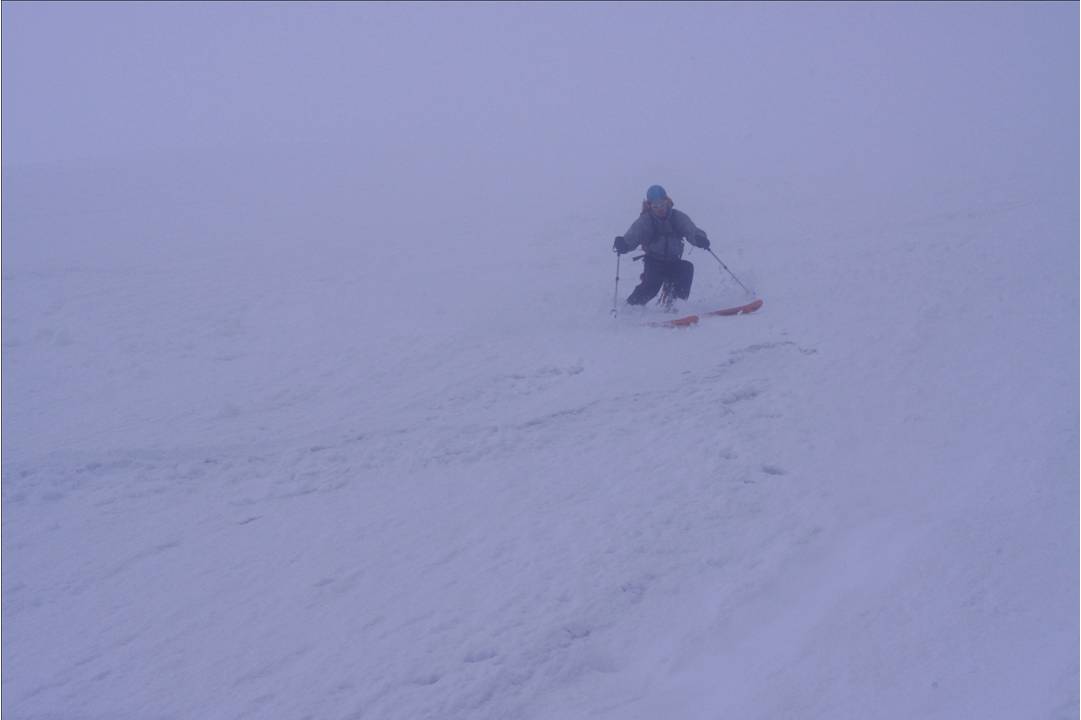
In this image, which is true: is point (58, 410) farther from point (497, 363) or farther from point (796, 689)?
point (796, 689)

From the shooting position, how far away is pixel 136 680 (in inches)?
154

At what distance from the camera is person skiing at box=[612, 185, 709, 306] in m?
9.67

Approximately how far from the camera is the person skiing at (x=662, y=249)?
9.67 meters

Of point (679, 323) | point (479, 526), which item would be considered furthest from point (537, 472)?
point (679, 323)

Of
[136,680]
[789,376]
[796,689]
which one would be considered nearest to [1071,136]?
[789,376]

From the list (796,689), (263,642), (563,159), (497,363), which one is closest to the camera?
(796,689)

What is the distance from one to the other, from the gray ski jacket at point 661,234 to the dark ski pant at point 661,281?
84 mm

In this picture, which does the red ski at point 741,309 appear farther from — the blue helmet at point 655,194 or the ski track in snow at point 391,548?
the ski track in snow at point 391,548

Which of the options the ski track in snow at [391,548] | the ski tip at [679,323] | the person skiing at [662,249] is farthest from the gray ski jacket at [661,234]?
the ski track in snow at [391,548]

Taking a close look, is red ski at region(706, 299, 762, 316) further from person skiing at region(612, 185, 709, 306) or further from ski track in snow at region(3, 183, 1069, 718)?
ski track in snow at region(3, 183, 1069, 718)

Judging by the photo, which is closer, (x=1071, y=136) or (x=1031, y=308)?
(x=1031, y=308)

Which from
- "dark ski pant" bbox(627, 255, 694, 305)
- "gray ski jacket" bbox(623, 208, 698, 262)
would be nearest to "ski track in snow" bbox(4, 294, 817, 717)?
"dark ski pant" bbox(627, 255, 694, 305)

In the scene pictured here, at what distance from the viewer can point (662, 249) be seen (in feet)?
31.8

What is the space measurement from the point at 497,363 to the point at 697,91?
36253mm
